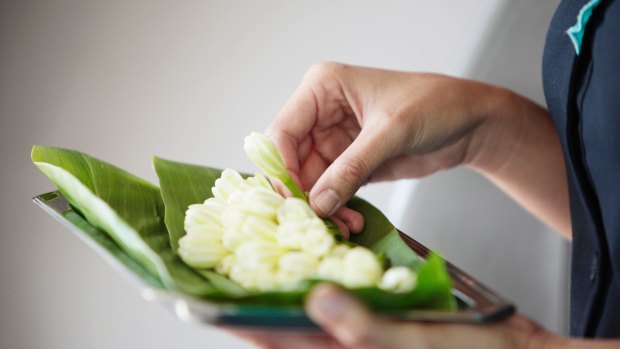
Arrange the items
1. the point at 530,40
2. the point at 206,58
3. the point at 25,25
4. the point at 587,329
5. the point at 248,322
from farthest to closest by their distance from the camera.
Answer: the point at 530,40
the point at 206,58
the point at 25,25
the point at 587,329
the point at 248,322

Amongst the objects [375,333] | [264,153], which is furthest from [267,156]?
[375,333]

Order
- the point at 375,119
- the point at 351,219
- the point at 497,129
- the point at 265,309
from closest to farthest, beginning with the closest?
the point at 265,309
the point at 351,219
the point at 375,119
the point at 497,129

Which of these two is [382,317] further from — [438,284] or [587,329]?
[587,329]

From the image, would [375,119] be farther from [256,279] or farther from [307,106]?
[256,279]

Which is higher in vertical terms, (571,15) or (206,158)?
(571,15)

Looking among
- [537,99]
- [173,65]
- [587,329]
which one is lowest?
[587,329]

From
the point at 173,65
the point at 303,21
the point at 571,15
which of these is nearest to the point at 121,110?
the point at 173,65

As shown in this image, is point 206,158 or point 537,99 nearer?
point 206,158

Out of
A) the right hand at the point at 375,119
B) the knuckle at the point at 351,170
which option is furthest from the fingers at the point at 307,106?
the knuckle at the point at 351,170
